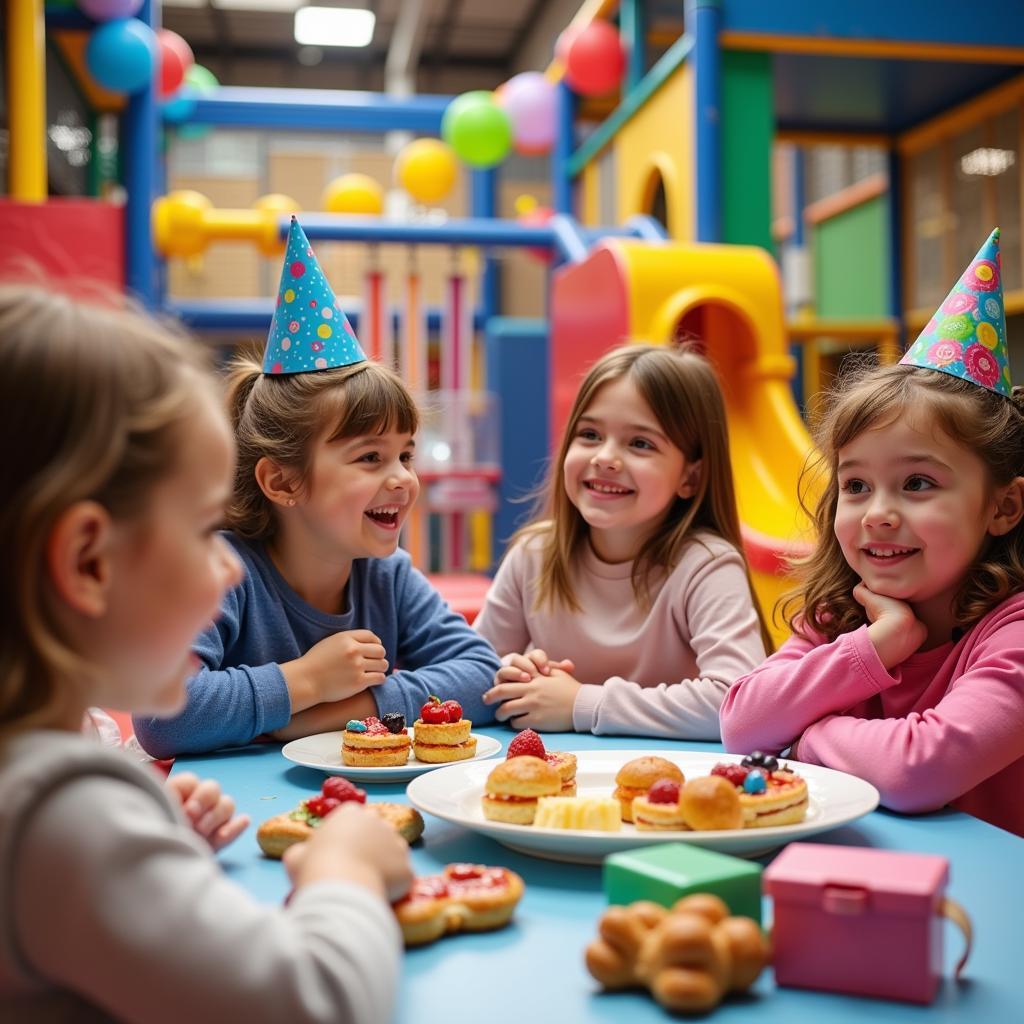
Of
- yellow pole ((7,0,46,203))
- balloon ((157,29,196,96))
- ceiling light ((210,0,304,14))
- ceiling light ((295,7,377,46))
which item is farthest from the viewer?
ceiling light ((295,7,377,46))

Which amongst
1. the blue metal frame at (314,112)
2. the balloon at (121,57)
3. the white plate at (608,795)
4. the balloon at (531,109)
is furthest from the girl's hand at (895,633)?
the blue metal frame at (314,112)

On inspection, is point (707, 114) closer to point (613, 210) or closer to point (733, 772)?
point (613, 210)

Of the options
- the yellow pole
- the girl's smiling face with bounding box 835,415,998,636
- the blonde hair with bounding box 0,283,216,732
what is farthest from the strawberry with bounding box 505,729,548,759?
the yellow pole

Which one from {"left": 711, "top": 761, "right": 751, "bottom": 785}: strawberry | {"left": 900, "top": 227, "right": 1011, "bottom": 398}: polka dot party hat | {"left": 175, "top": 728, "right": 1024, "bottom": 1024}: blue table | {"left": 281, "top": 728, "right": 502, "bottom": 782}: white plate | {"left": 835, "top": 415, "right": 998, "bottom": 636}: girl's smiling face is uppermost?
{"left": 900, "top": 227, "right": 1011, "bottom": 398}: polka dot party hat

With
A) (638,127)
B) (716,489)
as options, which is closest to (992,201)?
(638,127)

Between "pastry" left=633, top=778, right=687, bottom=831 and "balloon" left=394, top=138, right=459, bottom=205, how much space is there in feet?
20.5

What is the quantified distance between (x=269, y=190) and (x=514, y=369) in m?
5.80

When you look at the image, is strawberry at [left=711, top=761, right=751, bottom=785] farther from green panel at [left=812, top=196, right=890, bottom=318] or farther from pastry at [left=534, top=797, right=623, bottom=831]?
green panel at [left=812, top=196, right=890, bottom=318]

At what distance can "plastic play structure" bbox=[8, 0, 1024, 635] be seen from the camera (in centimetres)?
370

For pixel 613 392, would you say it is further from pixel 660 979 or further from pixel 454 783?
pixel 660 979

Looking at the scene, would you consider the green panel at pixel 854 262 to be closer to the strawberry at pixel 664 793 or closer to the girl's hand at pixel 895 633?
the girl's hand at pixel 895 633

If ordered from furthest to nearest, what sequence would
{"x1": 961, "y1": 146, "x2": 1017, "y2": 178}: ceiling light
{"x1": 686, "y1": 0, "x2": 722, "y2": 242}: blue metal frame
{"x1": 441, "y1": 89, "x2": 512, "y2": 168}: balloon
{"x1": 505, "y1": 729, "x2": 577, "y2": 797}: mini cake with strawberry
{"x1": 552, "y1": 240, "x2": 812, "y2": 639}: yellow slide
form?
{"x1": 441, "y1": 89, "x2": 512, "y2": 168}: balloon
{"x1": 961, "y1": 146, "x2": 1017, "y2": 178}: ceiling light
{"x1": 686, "y1": 0, "x2": 722, "y2": 242}: blue metal frame
{"x1": 552, "y1": 240, "x2": 812, "y2": 639}: yellow slide
{"x1": 505, "y1": 729, "x2": 577, "y2": 797}: mini cake with strawberry

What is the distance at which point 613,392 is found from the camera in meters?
1.99

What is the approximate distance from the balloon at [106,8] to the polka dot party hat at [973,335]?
475 centimetres
